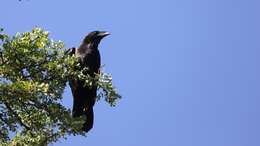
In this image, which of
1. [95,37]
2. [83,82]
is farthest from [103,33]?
[83,82]

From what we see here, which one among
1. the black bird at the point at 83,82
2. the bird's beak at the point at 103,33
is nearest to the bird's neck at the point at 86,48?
the black bird at the point at 83,82

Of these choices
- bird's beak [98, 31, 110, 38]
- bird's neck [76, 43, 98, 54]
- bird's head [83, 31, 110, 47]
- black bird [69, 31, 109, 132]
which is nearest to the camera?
black bird [69, 31, 109, 132]

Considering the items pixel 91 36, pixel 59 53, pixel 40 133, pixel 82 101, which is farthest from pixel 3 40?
pixel 91 36

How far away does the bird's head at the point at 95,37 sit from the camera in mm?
14531

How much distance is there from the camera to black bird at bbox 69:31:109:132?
12.0 m

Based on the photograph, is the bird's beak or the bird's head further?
the bird's beak

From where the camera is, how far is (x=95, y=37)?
1469 cm

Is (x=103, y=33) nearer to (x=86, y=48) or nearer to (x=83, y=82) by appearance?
(x=86, y=48)

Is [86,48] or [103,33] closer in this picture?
[86,48]

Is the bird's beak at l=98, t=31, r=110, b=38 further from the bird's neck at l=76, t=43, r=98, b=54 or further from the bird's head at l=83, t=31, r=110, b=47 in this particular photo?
the bird's neck at l=76, t=43, r=98, b=54

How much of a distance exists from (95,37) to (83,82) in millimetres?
2562

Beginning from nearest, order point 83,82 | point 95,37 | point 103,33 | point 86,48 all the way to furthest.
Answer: point 83,82 < point 86,48 < point 95,37 < point 103,33

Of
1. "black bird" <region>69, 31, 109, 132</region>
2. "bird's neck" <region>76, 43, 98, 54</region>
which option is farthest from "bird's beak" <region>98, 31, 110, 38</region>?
"bird's neck" <region>76, 43, 98, 54</region>

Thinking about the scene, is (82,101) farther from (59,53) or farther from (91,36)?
(59,53)
